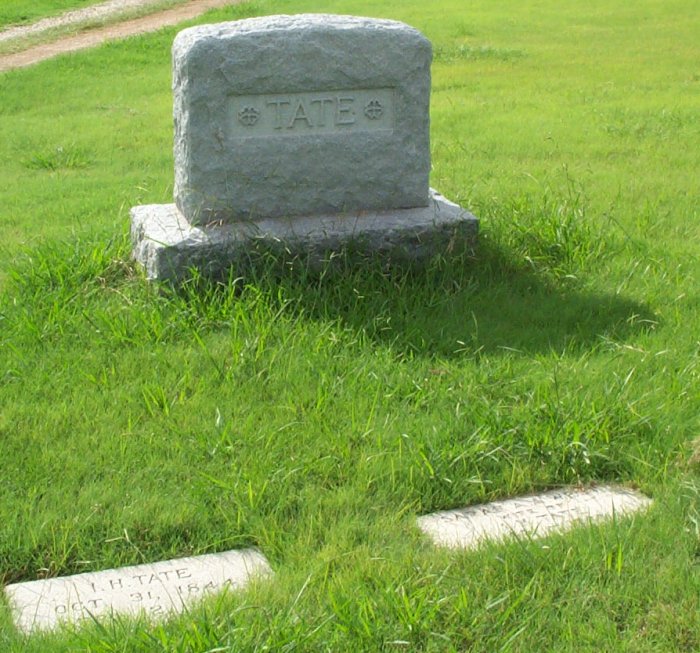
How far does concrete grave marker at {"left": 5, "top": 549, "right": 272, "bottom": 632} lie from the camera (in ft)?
8.47

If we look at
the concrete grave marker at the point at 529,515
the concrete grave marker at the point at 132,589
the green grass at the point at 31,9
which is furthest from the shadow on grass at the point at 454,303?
the green grass at the point at 31,9

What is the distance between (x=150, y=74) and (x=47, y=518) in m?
9.06

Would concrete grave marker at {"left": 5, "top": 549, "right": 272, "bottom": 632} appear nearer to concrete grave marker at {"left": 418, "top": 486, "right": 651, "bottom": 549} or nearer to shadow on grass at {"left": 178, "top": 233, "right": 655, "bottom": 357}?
concrete grave marker at {"left": 418, "top": 486, "right": 651, "bottom": 549}

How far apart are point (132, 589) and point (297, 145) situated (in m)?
2.46

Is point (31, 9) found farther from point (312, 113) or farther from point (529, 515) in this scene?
point (529, 515)

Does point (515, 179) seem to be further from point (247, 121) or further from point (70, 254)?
point (70, 254)

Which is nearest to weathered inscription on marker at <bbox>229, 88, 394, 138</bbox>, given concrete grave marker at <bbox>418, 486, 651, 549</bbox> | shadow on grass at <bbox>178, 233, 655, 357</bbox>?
shadow on grass at <bbox>178, 233, 655, 357</bbox>

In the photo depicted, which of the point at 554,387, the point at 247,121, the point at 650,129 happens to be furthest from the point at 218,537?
the point at 650,129

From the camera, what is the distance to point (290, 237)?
4531 mm

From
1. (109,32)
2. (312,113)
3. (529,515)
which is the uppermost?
(312,113)

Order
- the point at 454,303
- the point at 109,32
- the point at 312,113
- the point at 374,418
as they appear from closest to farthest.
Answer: the point at 374,418 → the point at 454,303 → the point at 312,113 → the point at 109,32

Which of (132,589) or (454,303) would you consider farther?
(454,303)

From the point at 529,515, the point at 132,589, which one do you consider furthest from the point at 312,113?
the point at 132,589

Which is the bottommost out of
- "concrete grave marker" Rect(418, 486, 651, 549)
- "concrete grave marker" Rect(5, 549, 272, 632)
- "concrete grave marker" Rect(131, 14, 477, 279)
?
"concrete grave marker" Rect(418, 486, 651, 549)
